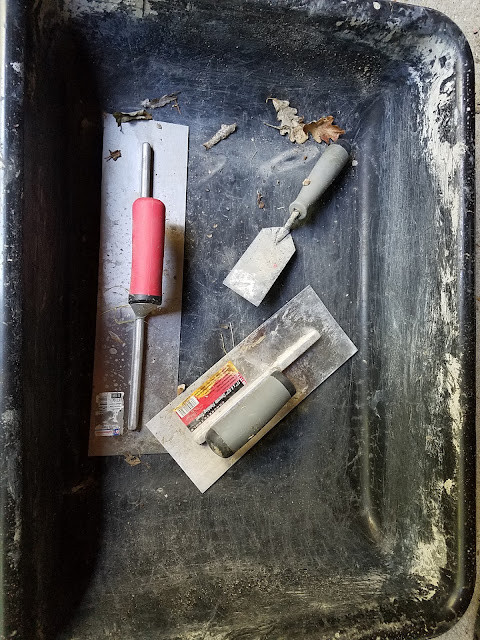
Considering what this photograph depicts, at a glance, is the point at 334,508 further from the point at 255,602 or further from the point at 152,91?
the point at 152,91

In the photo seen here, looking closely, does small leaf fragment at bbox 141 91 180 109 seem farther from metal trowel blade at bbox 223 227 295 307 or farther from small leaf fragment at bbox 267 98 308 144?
metal trowel blade at bbox 223 227 295 307

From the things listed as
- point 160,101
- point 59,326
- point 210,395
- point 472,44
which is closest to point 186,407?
point 210,395

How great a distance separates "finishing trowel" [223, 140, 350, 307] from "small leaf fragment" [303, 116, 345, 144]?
41mm

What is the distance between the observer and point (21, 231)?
790 millimetres

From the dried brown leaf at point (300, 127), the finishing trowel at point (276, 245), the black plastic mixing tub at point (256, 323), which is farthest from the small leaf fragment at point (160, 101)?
the finishing trowel at point (276, 245)

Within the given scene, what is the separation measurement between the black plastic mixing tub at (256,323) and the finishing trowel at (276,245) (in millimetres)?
39

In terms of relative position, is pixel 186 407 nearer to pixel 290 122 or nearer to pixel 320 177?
pixel 320 177

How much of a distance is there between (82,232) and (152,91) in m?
0.36

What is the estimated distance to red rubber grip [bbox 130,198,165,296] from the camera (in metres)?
0.98

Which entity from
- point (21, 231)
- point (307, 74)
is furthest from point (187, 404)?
point (307, 74)

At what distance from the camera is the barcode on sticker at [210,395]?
3.58 ft

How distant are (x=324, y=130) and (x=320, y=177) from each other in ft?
0.51

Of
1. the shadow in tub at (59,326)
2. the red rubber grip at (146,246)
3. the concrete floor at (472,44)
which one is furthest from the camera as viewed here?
the concrete floor at (472,44)

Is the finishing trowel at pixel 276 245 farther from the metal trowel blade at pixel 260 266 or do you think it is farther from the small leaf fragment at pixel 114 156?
the small leaf fragment at pixel 114 156
